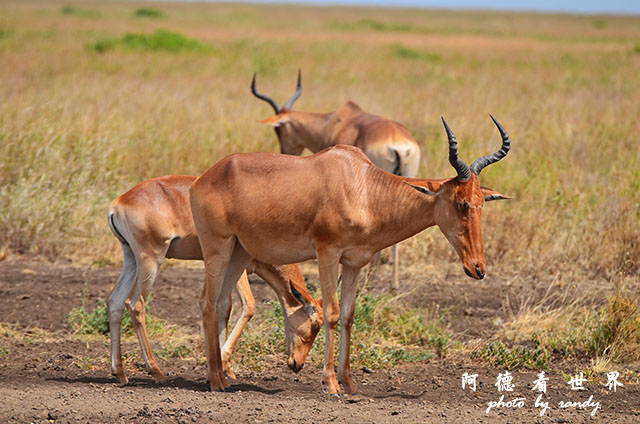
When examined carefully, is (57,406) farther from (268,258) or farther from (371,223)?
(371,223)

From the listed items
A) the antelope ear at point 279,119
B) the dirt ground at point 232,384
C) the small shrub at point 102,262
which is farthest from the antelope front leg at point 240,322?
the antelope ear at point 279,119

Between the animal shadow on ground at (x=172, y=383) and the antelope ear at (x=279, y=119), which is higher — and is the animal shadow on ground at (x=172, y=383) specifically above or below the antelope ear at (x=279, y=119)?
below

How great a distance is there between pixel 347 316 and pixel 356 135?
16.1 feet

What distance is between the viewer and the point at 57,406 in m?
5.36

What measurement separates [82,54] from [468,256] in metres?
21.9

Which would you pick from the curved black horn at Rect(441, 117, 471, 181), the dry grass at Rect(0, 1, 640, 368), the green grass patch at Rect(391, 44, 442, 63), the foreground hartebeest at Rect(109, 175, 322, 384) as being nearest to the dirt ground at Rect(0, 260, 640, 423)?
the foreground hartebeest at Rect(109, 175, 322, 384)

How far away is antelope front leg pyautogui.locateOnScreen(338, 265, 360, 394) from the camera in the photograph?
19.5ft

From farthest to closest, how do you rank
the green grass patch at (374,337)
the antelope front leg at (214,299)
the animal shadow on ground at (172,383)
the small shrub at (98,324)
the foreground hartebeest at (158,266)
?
the small shrub at (98,324)
the green grass patch at (374,337)
the foreground hartebeest at (158,266)
the animal shadow on ground at (172,383)
the antelope front leg at (214,299)

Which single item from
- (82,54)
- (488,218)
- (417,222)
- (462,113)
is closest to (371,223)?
(417,222)

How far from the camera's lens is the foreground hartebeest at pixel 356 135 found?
32.0ft

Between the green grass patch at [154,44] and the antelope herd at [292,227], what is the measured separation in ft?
75.5

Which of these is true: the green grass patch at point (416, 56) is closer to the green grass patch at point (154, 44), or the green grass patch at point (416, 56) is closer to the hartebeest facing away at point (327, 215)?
the green grass patch at point (154, 44)

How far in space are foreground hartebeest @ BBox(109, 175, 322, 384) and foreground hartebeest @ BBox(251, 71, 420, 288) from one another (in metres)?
2.69

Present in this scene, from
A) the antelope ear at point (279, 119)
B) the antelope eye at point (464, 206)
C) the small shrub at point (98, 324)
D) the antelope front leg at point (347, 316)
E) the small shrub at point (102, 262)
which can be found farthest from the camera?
the antelope ear at point (279, 119)
